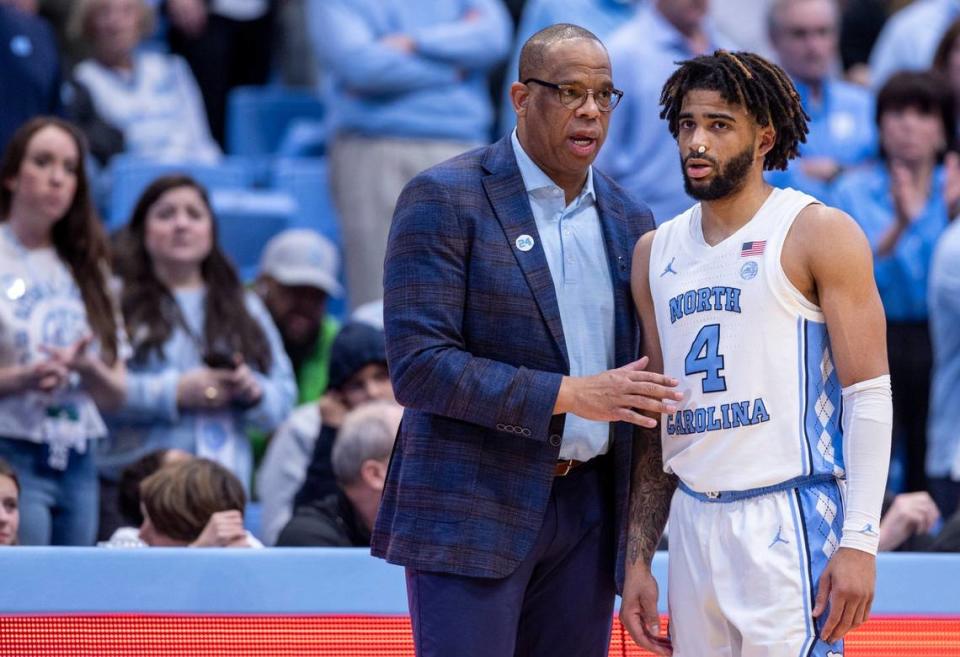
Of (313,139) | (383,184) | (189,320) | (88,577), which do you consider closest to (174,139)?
(313,139)

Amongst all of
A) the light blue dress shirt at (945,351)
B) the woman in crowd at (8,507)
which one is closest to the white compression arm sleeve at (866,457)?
the woman in crowd at (8,507)

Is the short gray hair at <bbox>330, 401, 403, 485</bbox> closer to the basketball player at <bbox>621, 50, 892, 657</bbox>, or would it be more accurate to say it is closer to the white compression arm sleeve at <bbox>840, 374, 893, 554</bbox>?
the basketball player at <bbox>621, 50, 892, 657</bbox>

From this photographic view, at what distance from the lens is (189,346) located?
19.4 feet

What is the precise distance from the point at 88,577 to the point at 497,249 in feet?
4.06

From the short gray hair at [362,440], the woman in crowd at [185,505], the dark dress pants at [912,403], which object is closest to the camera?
the woman in crowd at [185,505]

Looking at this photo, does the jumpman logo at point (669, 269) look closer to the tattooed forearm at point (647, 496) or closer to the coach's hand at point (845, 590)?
the tattooed forearm at point (647, 496)

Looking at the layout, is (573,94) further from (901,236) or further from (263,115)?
(263,115)

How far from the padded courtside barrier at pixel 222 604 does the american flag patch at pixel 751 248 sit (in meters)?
0.87

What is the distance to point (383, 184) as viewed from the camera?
7781 millimetres

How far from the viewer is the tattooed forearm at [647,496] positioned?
10.7 ft

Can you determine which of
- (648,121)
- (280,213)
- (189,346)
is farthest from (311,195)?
(189,346)

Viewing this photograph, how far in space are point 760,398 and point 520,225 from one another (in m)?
0.62

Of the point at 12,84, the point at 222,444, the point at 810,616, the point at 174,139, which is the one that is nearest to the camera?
the point at 810,616

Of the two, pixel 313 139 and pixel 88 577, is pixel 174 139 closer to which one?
pixel 313 139
